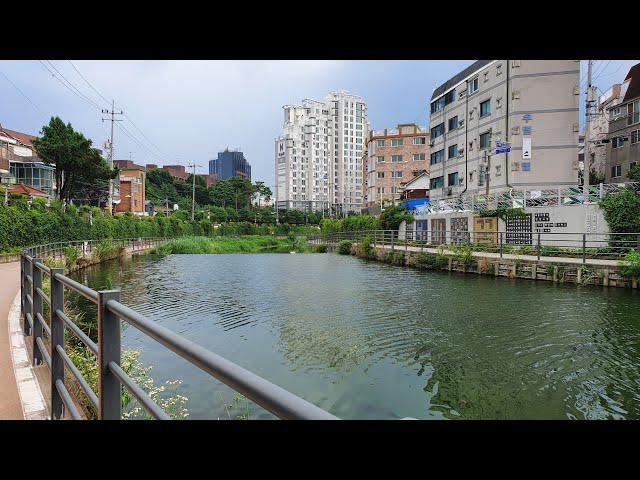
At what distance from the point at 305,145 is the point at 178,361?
97.3 metres

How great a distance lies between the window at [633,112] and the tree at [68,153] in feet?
104

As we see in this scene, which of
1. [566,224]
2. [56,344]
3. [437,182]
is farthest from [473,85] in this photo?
[56,344]

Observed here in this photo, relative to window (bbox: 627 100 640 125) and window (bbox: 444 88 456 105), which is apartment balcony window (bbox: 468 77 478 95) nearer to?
window (bbox: 444 88 456 105)

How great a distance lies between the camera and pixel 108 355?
2.03m

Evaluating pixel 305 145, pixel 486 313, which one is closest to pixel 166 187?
pixel 305 145

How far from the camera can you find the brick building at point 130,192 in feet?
168

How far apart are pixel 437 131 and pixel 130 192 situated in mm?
32166

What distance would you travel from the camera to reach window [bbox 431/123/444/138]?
116 ft

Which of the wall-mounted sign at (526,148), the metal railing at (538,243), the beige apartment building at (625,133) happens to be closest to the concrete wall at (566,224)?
the metal railing at (538,243)

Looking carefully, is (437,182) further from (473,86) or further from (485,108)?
(485,108)

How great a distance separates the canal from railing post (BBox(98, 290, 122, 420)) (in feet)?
9.43

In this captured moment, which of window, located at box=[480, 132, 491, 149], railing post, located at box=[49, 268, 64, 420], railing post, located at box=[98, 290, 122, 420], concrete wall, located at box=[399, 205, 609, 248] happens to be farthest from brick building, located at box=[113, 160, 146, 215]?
railing post, located at box=[98, 290, 122, 420]
